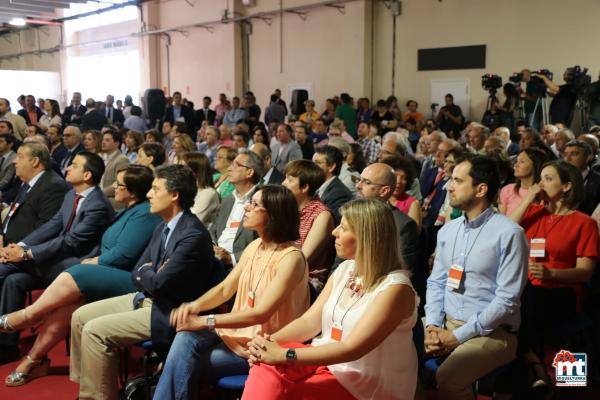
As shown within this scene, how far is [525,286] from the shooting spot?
8.18ft

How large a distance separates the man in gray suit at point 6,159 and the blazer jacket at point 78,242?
241 centimetres

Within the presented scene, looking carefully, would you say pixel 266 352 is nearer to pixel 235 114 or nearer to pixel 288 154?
pixel 288 154

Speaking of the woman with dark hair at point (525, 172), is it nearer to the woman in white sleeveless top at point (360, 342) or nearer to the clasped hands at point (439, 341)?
the clasped hands at point (439, 341)

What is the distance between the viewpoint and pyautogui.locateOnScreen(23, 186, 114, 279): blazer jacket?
11.6 ft

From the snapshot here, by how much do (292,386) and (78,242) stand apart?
2.10m

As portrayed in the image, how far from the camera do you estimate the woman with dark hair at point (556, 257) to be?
2.72 m

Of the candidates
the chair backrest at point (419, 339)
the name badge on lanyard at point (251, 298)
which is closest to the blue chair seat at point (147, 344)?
the name badge on lanyard at point (251, 298)

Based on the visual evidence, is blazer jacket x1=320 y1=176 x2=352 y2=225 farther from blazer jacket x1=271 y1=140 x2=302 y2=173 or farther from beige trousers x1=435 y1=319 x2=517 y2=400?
blazer jacket x1=271 y1=140 x2=302 y2=173

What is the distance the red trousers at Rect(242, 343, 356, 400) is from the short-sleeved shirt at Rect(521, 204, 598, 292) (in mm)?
1427

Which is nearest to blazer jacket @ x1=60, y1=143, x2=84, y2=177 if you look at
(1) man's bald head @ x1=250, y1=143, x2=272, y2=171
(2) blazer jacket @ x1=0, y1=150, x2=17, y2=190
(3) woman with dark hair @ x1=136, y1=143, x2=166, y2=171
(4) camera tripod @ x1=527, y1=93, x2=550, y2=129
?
(2) blazer jacket @ x1=0, y1=150, x2=17, y2=190

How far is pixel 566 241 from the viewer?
287 cm

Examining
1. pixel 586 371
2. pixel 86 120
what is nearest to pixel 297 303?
pixel 586 371

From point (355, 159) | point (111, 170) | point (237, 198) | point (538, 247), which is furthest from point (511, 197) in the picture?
point (111, 170)

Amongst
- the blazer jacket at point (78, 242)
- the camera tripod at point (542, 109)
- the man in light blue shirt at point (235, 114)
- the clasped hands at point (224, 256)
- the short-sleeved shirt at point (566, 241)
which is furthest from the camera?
the man in light blue shirt at point (235, 114)
